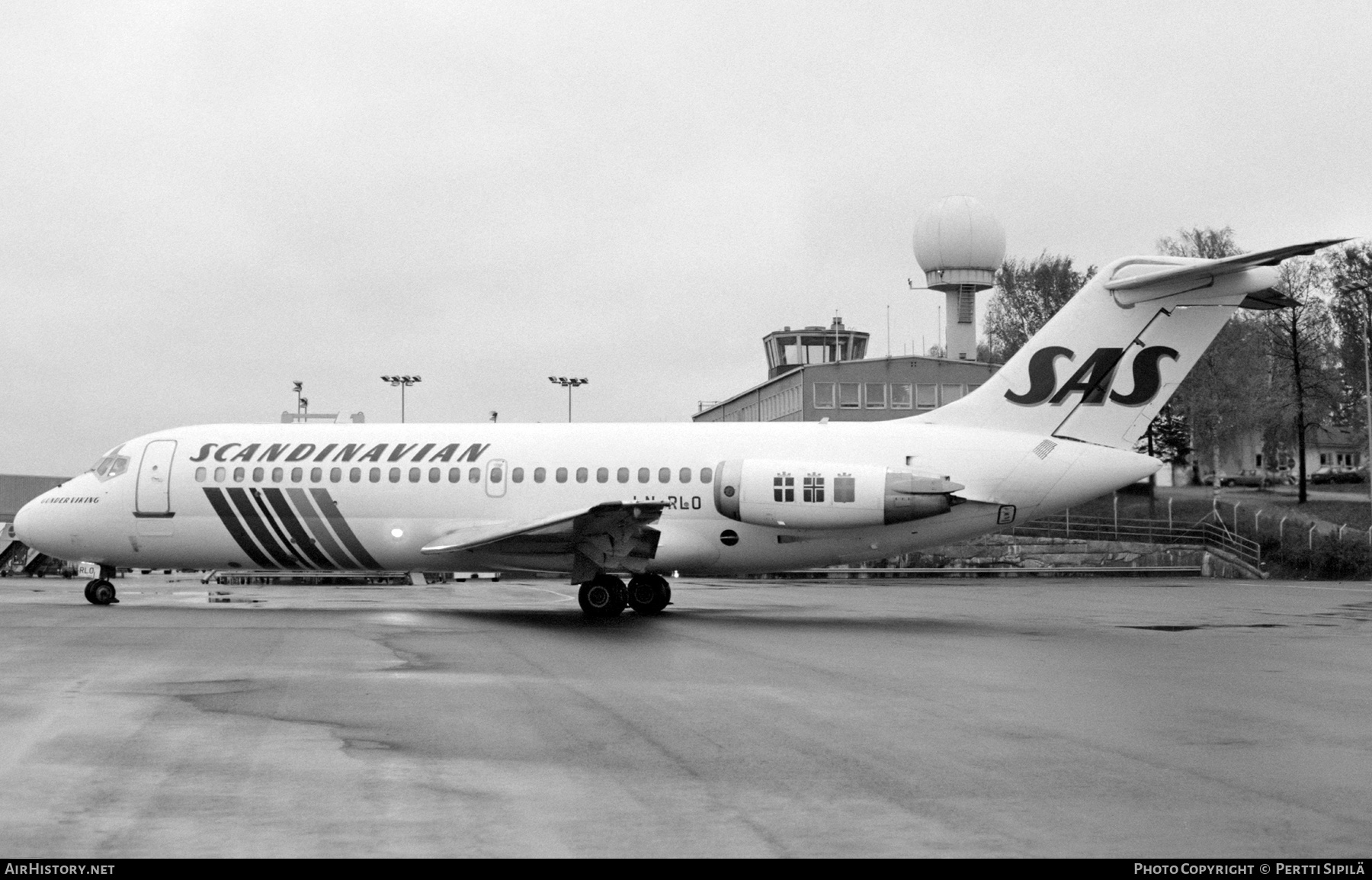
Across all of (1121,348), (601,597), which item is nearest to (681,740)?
(601,597)

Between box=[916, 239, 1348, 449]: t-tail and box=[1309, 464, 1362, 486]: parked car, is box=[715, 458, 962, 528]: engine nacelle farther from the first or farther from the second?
box=[1309, 464, 1362, 486]: parked car

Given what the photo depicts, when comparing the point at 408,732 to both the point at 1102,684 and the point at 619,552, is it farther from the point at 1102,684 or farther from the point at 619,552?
the point at 619,552

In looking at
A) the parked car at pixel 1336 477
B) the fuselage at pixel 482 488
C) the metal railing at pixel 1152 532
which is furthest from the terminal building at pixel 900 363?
the fuselage at pixel 482 488

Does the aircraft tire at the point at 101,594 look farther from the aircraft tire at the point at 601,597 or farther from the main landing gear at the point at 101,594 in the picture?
the aircraft tire at the point at 601,597

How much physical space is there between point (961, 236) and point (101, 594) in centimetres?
5040

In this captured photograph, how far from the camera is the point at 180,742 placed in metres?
9.67

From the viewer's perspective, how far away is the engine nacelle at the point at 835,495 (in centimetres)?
2292

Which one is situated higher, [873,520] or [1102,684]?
[873,520]

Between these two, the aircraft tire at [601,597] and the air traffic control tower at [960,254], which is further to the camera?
the air traffic control tower at [960,254]

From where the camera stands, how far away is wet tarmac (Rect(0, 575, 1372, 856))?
6.94 meters

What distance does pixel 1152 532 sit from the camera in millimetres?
49188

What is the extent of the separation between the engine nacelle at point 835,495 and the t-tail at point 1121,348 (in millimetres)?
2047
